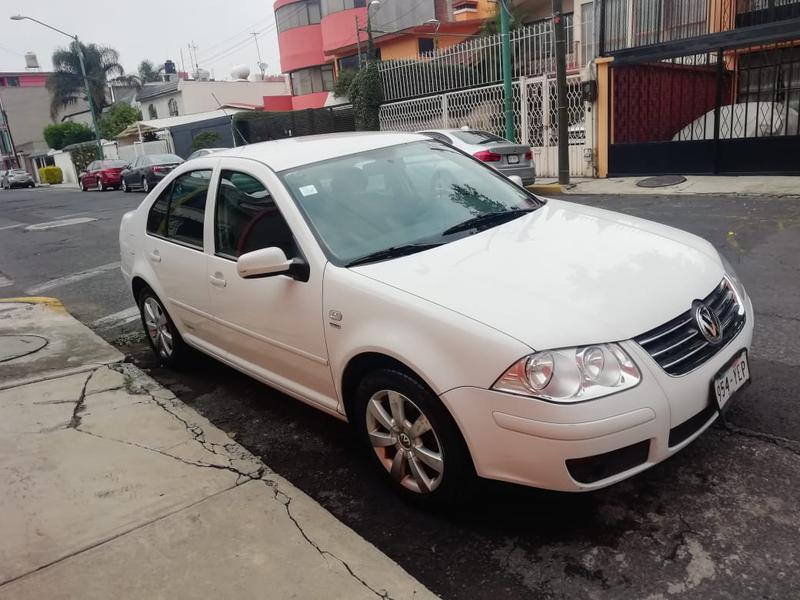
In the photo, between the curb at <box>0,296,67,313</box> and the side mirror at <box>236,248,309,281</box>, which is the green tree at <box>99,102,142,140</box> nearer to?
the curb at <box>0,296,67,313</box>

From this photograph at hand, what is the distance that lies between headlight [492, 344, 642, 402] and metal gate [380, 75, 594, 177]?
12658 mm

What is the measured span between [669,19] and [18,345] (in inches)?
494

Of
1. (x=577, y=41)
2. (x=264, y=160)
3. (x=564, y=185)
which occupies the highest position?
(x=577, y=41)

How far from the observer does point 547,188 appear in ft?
44.3

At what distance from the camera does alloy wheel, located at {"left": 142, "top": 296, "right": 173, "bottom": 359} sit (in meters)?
4.96

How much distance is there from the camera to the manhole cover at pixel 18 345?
556cm

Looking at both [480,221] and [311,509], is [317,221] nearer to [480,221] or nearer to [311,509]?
[480,221]

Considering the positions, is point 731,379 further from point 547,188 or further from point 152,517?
point 547,188

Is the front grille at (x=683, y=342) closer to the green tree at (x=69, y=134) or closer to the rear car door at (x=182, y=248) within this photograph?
the rear car door at (x=182, y=248)

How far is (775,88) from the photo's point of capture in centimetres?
1206

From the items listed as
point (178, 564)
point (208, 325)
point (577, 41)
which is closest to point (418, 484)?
point (178, 564)

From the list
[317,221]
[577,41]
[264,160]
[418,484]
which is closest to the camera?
[418,484]

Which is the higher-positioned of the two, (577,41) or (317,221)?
(577,41)

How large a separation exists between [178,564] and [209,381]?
232 centimetres
